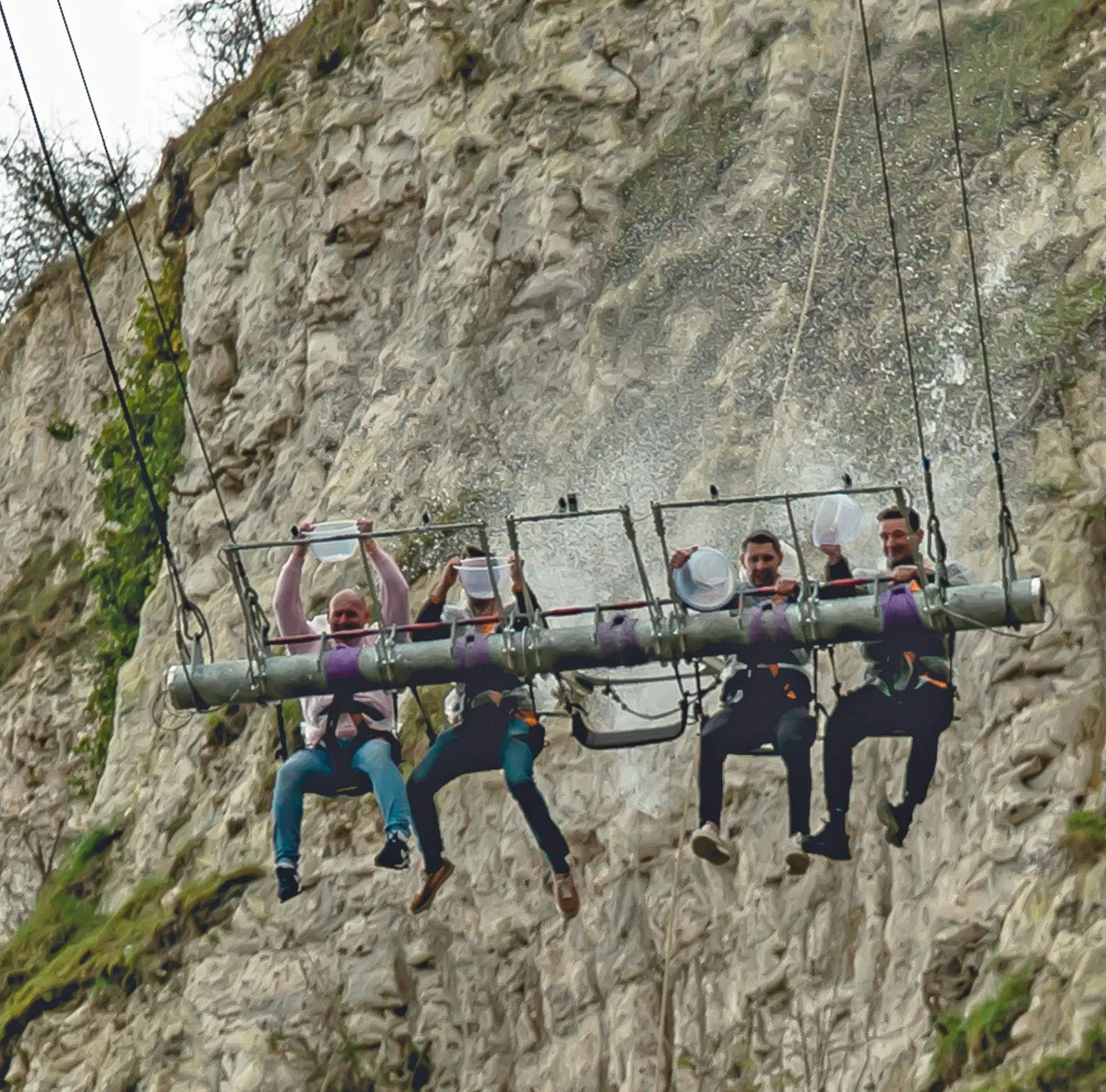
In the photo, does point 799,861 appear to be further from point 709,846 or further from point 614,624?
point 614,624

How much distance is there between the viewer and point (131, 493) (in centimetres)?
2608

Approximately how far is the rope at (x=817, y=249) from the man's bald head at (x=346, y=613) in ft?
14.8

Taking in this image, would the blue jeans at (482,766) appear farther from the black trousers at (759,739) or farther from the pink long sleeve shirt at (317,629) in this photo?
the black trousers at (759,739)

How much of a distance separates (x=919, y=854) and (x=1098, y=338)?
12.6ft

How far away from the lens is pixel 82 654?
84.0 ft

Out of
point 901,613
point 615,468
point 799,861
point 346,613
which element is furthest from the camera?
point 615,468

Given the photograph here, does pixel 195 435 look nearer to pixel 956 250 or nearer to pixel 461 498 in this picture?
pixel 461 498

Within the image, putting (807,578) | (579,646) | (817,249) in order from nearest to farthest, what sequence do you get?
1. (807,578)
2. (579,646)
3. (817,249)

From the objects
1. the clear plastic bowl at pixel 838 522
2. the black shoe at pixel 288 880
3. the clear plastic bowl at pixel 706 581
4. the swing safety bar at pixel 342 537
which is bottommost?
the black shoe at pixel 288 880

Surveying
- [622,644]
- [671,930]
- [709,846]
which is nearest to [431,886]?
[671,930]

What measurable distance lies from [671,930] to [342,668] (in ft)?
7.78

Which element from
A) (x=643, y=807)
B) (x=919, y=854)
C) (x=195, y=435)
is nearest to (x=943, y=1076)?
(x=919, y=854)

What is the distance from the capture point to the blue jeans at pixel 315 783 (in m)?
15.8

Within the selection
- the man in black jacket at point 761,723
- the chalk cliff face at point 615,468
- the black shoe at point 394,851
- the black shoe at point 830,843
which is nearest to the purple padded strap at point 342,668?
the black shoe at point 394,851
